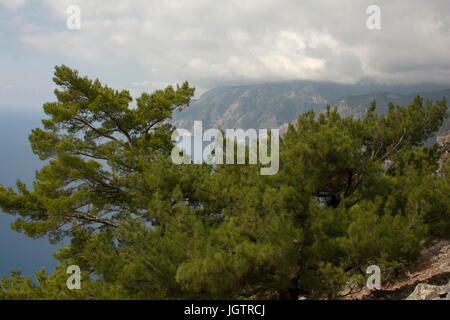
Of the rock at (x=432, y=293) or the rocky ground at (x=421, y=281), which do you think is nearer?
the rock at (x=432, y=293)

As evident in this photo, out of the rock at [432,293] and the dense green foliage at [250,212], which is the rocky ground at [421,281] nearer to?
the rock at [432,293]

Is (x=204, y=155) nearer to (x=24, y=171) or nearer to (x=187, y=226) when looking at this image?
(x=187, y=226)

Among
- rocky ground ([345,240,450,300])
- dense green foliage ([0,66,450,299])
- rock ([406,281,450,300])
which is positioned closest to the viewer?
rock ([406,281,450,300])

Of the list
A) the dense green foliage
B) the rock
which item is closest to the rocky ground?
the rock

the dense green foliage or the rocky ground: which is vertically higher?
the dense green foliage

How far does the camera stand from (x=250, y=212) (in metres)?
6.42

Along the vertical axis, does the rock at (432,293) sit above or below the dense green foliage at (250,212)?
below

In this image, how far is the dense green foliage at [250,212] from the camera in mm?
6027

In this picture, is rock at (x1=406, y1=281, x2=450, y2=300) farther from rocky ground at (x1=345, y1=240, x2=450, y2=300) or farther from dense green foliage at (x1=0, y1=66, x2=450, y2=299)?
dense green foliage at (x1=0, y1=66, x2=450, y2=299)

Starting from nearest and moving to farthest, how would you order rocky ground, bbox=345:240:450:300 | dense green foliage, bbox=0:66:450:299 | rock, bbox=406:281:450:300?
rock, bbox=406:281:450:300 < dense green foliage, bbox=0:66:450:299 < rocky ground, bbox=345:240:450:300

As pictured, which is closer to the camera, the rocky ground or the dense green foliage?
the dense green foliage

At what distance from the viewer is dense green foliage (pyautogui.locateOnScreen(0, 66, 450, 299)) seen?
603 centimetres

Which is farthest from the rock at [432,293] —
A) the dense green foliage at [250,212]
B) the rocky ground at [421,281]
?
the dense green foliage at [250,212]
